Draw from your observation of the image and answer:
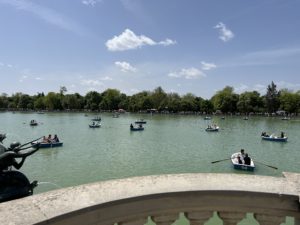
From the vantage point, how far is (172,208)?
9.38ft

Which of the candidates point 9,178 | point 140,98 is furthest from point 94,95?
point 9,178

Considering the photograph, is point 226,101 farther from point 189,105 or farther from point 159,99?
point 159,99

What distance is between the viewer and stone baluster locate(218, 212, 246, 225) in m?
2.96

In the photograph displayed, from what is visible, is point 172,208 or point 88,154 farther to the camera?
point 88,154

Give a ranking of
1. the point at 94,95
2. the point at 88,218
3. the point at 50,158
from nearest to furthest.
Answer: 1. the point at 88,218
2. the point at 50,158
3. the point at 94,95

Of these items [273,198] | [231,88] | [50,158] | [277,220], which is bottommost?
[50,158]

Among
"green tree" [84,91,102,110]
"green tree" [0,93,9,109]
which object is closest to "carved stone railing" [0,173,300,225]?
"green tree" [84,91,102,110]

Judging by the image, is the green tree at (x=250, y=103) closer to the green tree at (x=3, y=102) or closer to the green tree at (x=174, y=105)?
the green tree at (x=174, y=105)

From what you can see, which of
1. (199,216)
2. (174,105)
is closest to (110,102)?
(174,105)

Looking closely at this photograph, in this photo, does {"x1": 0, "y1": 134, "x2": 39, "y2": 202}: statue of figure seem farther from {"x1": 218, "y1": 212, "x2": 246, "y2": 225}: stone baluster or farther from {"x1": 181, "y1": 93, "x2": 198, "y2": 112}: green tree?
{"x1": 181, "y1": 93, "x2": 198, "y2": 112}: green tree

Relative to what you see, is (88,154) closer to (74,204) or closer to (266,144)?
(266,144)

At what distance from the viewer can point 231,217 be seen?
2.97 meters

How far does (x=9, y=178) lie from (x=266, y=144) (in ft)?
145

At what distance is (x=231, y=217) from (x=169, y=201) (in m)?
0.61
